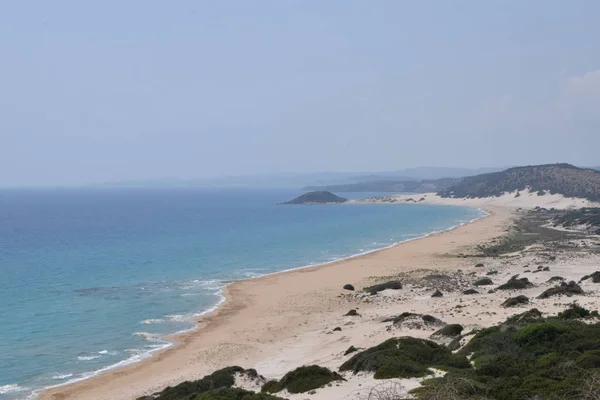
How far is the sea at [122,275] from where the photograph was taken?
2655 centimetres

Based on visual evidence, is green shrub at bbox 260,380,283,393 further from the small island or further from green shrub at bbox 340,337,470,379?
the small island

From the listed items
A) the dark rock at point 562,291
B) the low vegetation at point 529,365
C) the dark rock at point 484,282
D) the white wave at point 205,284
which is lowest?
the white wave at point 205,284

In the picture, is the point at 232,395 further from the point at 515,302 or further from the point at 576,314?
the point at 515,302

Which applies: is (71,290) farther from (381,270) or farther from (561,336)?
(561,336)

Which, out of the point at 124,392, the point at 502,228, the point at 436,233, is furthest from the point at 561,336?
the point at 502,228

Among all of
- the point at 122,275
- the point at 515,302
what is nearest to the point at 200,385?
the point at 515,302

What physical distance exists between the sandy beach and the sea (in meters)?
1.82

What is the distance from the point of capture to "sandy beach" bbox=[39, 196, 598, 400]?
72.9 ft

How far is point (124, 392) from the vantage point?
21.3m

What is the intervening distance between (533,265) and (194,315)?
2801 cm

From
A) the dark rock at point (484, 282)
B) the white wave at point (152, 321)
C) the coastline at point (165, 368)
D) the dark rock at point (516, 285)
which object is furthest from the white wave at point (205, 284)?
the dark rock at point (516, 285)

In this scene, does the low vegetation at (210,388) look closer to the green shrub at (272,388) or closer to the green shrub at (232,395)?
the green shrub at (232,395)

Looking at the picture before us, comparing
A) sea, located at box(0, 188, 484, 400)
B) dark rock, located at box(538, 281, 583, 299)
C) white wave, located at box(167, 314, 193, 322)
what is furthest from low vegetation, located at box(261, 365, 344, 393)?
dark rock, located at box(538, 281, 583, 299)

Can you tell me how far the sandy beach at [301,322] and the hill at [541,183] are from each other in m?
98.4
